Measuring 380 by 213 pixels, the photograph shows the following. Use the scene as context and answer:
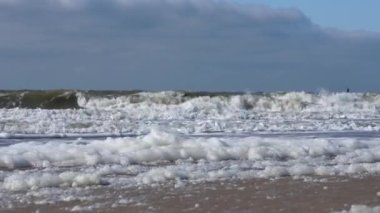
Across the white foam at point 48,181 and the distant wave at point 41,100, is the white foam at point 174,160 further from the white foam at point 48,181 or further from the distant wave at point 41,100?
the distant wave at point 41,100

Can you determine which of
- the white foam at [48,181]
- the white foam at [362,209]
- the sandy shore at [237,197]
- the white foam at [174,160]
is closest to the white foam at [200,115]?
the white foam at [174,160]

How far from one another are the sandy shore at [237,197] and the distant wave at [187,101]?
30.3 m

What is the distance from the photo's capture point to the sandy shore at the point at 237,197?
24.9 ft

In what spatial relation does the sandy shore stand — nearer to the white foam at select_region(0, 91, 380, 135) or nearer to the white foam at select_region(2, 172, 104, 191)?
the white foam at select_region(2, 172, 104, 191)

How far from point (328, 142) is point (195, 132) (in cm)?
668

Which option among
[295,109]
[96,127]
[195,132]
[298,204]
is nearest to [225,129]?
[195,132]

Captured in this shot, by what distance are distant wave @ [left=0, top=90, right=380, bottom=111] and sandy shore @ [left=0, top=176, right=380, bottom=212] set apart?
99.4ft

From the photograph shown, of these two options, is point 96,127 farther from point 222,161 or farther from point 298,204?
point 298,204

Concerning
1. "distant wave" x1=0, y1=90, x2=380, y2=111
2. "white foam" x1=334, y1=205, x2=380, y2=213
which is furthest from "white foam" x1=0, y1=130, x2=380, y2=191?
"distant wave" x1=0, y1=90, x2=380, y2=111

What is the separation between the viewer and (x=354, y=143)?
15.4m

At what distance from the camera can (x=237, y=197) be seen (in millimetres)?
8359

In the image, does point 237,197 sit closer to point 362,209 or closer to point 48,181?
point 362,209

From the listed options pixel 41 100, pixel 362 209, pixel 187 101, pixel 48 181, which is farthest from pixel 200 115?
pixel 362 209

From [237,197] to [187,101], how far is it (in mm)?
34082
